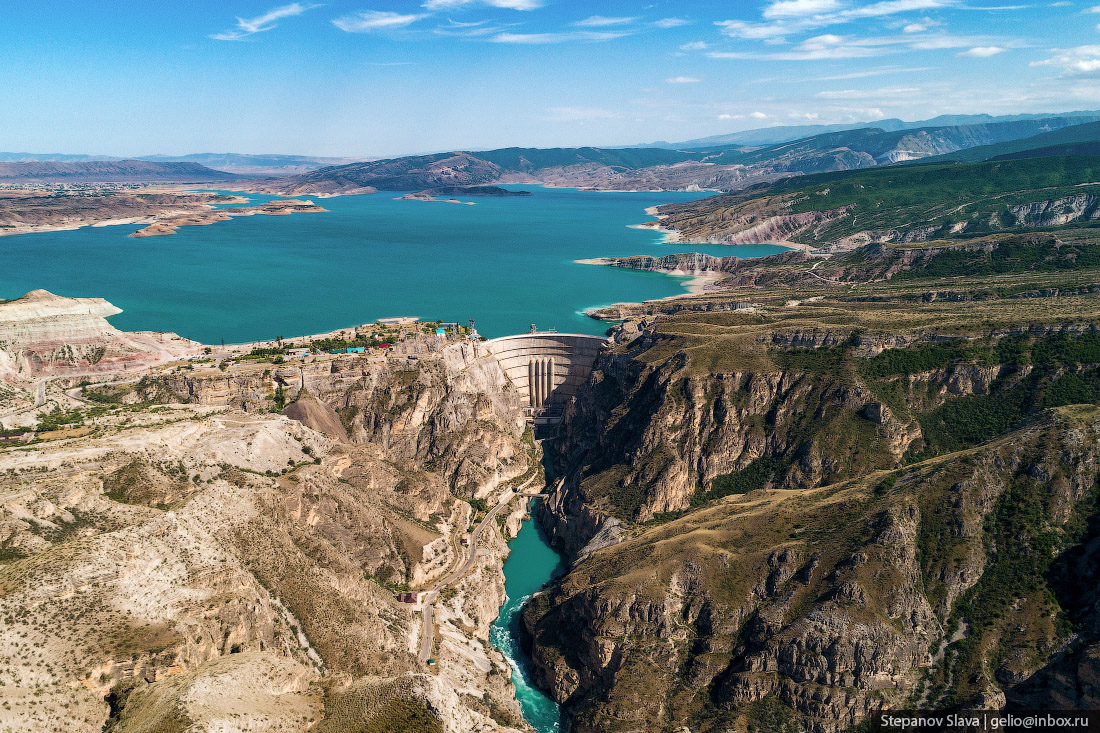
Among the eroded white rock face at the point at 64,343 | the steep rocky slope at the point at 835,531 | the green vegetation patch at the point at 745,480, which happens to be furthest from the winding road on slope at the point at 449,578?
the eroded white rock face at the point at 64,343

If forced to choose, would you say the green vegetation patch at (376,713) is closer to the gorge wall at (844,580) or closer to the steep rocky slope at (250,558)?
the steep rocky slope at (250,558)

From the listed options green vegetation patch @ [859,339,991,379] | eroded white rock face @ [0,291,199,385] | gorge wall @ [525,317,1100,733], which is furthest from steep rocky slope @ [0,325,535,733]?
Result: green vegetation patch @ [859,339,991,379]

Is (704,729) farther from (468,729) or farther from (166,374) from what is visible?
(166,374)

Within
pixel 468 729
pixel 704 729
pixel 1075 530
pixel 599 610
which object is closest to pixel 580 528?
pixel 599 610

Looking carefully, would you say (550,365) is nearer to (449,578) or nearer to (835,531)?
(449,578)

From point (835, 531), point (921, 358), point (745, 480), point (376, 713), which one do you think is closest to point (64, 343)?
point (376, 713)

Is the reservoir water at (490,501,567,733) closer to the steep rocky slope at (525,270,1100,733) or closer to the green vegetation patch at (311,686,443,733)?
the steep rocky slope at (525,270,1100,733)
